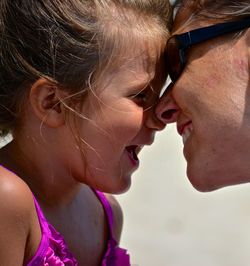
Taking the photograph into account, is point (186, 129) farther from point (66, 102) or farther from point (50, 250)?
point (50, 250)

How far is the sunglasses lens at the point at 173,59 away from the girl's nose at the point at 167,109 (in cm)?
4

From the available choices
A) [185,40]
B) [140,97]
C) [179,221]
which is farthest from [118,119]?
[179,221]

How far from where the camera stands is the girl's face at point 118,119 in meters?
2.23

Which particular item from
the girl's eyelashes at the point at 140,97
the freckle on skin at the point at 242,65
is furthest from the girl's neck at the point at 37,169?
the freckle on skin at the point at 242,65

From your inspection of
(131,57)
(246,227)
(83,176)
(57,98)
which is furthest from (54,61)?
(246,227)

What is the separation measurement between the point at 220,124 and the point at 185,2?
424 millimetres

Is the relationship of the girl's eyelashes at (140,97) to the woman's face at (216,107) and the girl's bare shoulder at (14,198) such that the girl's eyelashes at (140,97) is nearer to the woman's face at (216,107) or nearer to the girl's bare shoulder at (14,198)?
the woman's face at (216,107)

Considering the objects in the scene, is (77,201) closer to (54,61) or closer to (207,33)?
(54,61)

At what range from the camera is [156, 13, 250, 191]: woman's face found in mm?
2137

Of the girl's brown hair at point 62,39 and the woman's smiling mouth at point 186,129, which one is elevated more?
the girl's brown hair at point 62,39

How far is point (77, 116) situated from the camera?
2234mm

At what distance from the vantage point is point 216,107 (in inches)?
84.8

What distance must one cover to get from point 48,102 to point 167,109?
396 millimetres

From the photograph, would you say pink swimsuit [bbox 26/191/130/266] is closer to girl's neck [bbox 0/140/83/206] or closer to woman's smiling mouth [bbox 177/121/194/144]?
girl's neck [bbox 0/140/83/206]
